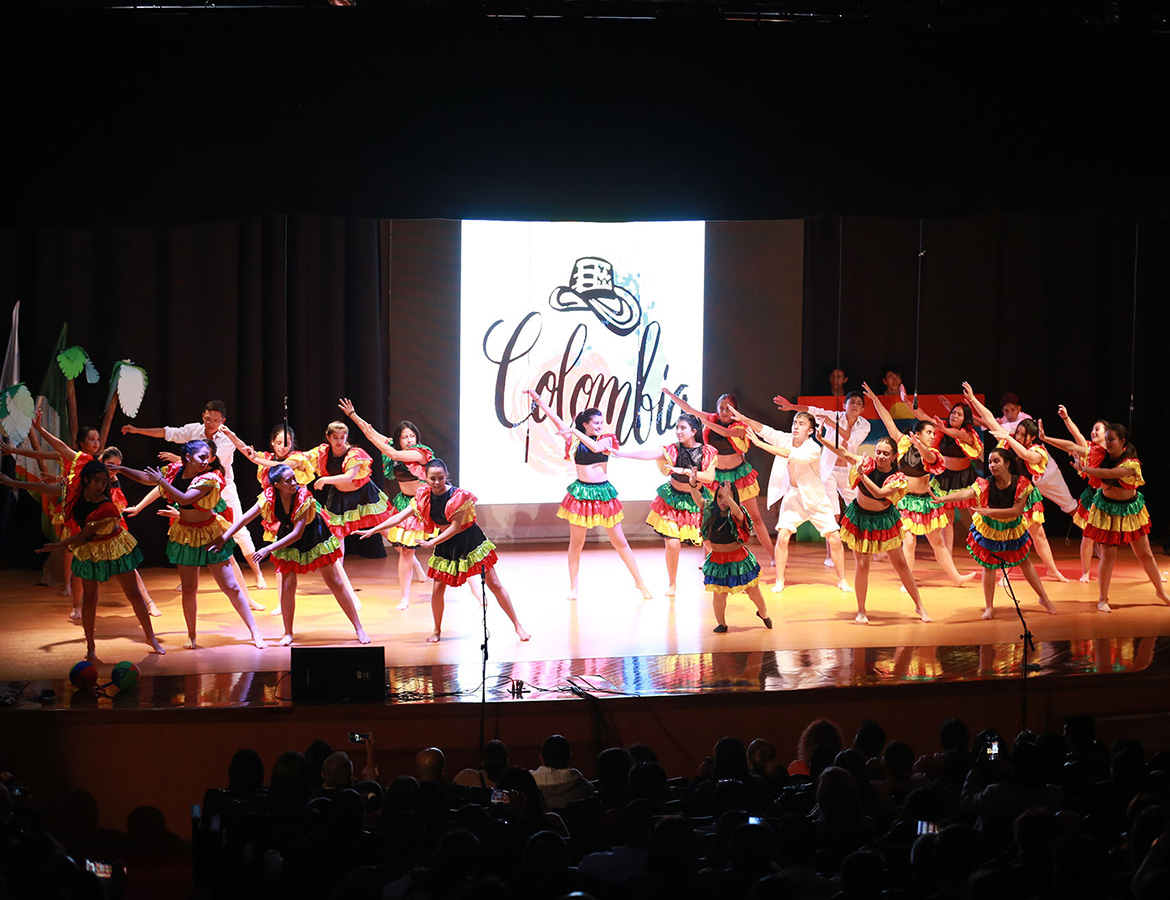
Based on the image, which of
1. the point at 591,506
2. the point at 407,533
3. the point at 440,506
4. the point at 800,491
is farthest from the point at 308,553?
the point at 800,491

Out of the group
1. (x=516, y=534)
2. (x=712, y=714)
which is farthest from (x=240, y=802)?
(x=516, y=534)

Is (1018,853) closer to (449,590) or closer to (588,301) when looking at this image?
(449,590)

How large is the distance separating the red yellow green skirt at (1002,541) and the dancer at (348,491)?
421 cm

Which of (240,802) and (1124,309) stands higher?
(1124,309)

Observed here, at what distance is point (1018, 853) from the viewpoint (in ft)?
12.2

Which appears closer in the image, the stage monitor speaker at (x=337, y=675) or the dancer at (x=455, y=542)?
the stage monitor speaker at (x=337, y=675)

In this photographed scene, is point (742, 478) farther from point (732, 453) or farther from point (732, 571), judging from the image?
point (732, 571)

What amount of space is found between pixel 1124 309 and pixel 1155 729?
23.3ft

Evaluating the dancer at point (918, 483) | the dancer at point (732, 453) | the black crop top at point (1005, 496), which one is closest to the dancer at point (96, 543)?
the dancer at point (732, 453)

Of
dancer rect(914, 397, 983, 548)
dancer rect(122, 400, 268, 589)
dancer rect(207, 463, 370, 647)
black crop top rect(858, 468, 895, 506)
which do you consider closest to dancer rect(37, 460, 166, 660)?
dancer rect(207, 463, 370, 647)

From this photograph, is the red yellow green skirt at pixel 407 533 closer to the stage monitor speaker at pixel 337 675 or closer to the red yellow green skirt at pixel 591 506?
the red yellow green skirt at pixel 591 506

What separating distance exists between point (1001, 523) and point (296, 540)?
182 inches

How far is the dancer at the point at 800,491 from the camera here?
9.24m

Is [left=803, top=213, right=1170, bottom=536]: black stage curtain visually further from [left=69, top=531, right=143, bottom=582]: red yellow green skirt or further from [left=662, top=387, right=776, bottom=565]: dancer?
[left=69, top=531, right=143, bottom=582]: red yellow green skirt
